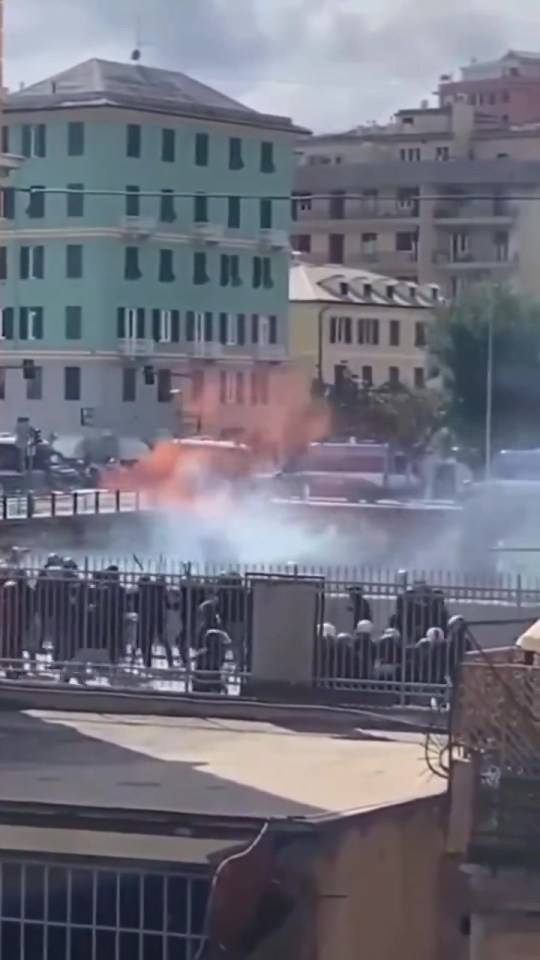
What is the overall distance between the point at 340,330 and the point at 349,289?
4.85 feet

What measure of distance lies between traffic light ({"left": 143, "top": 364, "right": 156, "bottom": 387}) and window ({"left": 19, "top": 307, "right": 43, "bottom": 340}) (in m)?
4.15

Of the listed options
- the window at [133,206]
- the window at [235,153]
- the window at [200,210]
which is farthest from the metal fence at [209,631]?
the window at [235,153]

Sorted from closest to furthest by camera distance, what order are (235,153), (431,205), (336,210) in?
(235,153)
(431,205)
(336,210)

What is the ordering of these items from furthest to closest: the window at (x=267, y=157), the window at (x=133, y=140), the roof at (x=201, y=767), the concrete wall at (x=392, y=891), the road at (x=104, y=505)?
the window at (x=267, y=157) → the window at (x=133, y=140) → the road at (x=104, y=505) → the roof at (x=201, y=767) → the concrete wall at (x=392, y=891)

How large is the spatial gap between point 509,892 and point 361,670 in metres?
6.12

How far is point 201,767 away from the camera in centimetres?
1512

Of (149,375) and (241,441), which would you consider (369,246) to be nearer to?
(149,375)

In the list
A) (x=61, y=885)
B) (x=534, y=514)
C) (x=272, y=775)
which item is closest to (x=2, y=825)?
(x=61, y=885)

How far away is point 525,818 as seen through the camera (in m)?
12.1

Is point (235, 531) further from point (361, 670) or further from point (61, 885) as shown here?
point (61, 885)

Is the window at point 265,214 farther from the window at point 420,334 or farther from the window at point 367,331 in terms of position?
the window at point 420,334

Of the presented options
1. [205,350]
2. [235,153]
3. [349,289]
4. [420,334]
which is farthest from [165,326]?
[420,334]

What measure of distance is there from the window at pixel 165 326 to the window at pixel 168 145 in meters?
4.80

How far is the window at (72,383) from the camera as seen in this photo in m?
75.7
